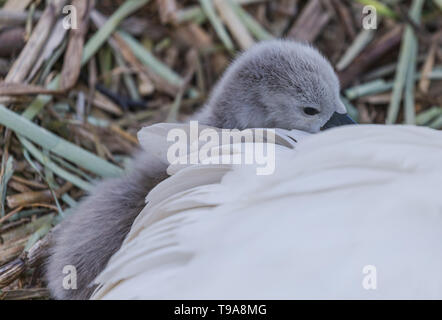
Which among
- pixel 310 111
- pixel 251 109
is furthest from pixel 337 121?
pixel 251 109

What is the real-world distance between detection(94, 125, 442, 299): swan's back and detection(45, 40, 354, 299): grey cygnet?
1.00ft

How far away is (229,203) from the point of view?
0.75 metres

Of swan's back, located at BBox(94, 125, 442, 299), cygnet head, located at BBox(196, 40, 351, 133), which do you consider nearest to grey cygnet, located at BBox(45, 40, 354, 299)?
cygnet head, located at BBox(196, 40, 351, 133)

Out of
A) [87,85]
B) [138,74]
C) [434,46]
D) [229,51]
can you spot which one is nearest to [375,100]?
[434,46]

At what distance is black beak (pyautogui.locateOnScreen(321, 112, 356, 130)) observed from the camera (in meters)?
1.17

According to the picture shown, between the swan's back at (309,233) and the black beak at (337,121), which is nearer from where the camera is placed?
the swan's back at (309,233)

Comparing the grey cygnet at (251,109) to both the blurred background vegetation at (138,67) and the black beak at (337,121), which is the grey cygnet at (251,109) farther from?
the blurred background vegetation at (138,67)

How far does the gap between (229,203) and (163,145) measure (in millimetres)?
272

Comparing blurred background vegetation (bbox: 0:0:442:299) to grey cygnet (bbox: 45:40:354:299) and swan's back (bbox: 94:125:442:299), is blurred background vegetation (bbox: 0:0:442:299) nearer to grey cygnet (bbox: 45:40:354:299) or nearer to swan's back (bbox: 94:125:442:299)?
grey cygnet (bbox: 45:40:354:299)

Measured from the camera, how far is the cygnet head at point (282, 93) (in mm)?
1158

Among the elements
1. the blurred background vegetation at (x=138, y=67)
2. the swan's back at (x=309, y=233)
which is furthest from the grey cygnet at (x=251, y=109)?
the swan's back at (x=309, y=233)

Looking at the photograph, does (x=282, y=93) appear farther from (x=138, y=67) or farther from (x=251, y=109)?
(x=138, y=67)

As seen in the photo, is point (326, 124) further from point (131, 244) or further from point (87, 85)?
point (87, 85)

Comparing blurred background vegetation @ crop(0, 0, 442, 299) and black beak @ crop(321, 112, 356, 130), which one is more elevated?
→ blurred background vegetation @ crop(0, 0, 442, 299)
